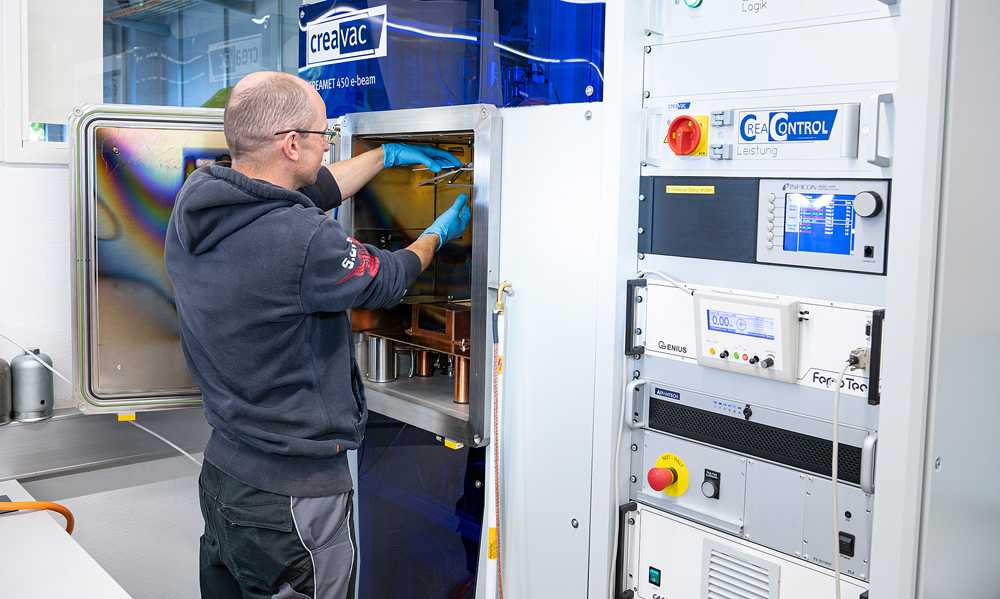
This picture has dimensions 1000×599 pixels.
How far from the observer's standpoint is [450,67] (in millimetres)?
2254

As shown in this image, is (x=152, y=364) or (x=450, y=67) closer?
(x=450, y=67)

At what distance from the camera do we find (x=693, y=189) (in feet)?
5.88

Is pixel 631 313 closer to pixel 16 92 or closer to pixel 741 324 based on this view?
pixel 741 324

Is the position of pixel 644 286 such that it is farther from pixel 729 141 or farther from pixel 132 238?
pixel 132 238

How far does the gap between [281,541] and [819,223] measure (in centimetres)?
130

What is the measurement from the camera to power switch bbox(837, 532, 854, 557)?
1.58 meters

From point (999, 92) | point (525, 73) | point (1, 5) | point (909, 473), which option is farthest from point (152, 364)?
point (999, 92)

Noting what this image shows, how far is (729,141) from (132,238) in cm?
167

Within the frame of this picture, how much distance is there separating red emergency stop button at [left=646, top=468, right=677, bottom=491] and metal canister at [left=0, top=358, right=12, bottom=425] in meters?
1.84

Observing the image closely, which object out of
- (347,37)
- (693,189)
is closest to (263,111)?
(347,37)

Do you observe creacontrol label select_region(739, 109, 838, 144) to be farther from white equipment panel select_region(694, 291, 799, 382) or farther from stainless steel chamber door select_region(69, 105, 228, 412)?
stainless steel chamber door select_region(69, 105, 228, 412)

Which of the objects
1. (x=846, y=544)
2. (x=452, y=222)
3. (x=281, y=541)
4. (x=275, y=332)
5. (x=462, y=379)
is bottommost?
(x=281, y=541)

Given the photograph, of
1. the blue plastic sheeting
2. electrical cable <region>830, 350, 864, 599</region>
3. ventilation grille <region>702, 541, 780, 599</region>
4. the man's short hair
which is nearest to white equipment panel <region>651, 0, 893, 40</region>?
electrical cable <region>830, 350, 864, 599</region>

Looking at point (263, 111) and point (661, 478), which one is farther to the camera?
point (263, 111)
